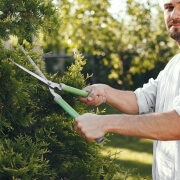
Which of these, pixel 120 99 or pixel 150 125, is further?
pixel 120 99

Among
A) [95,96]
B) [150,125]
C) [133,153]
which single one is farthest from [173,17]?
[133,153]

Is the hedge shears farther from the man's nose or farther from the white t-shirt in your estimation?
the man's nose

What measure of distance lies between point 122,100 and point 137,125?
0.84 metres

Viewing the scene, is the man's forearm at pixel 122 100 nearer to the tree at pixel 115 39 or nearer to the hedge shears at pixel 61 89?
the hedge shears at pixel 61 89

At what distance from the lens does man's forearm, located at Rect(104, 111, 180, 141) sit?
176cm

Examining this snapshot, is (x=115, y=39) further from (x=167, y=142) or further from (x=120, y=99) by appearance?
(x=167, y=142)

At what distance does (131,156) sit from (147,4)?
12.8 ft

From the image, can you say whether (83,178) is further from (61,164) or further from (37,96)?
(37,96)

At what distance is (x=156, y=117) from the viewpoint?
1.78 m

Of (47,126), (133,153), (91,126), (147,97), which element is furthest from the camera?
(133,153)

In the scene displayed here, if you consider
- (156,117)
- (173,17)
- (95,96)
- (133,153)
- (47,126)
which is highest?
(173,17)

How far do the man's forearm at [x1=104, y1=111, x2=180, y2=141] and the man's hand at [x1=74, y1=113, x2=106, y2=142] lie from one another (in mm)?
32

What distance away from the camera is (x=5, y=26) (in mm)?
2314

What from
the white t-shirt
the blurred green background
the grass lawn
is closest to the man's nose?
the white t-shirt
